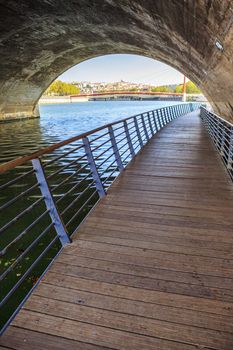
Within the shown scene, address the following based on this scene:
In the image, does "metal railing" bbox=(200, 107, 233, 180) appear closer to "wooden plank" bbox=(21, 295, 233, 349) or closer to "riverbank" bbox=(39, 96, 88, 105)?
"wooden plank" bbox=(21, 295, 233, 349)

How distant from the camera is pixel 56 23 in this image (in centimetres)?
1535

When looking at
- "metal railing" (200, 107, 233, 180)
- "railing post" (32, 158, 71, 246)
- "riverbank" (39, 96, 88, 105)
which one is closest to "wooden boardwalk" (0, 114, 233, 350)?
"railing post" (32, 158, 71, 246)

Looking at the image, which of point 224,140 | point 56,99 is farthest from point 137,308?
point 56,99

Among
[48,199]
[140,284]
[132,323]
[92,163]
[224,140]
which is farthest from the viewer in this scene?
[224,140]

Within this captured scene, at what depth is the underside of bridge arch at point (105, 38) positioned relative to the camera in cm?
593

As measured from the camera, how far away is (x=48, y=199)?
3096mm

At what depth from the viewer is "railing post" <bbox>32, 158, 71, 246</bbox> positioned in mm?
2984

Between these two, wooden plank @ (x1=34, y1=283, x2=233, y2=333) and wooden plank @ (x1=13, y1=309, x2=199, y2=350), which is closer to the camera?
wooden plank @ (x1=13, y1=309, x2=199, y2=350)

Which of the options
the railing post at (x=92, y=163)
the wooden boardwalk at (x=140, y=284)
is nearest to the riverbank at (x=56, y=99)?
the railing post at (x=92, y=163)

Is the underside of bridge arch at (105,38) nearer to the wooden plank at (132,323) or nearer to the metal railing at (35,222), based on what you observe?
the metal railing at (35,222)

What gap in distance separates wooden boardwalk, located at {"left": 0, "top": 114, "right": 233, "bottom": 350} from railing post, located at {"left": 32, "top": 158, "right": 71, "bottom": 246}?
0.19 m

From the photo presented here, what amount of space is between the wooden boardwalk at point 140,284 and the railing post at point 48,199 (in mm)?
194

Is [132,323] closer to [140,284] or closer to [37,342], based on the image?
[140,284]

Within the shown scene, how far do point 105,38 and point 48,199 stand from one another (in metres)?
18.2
